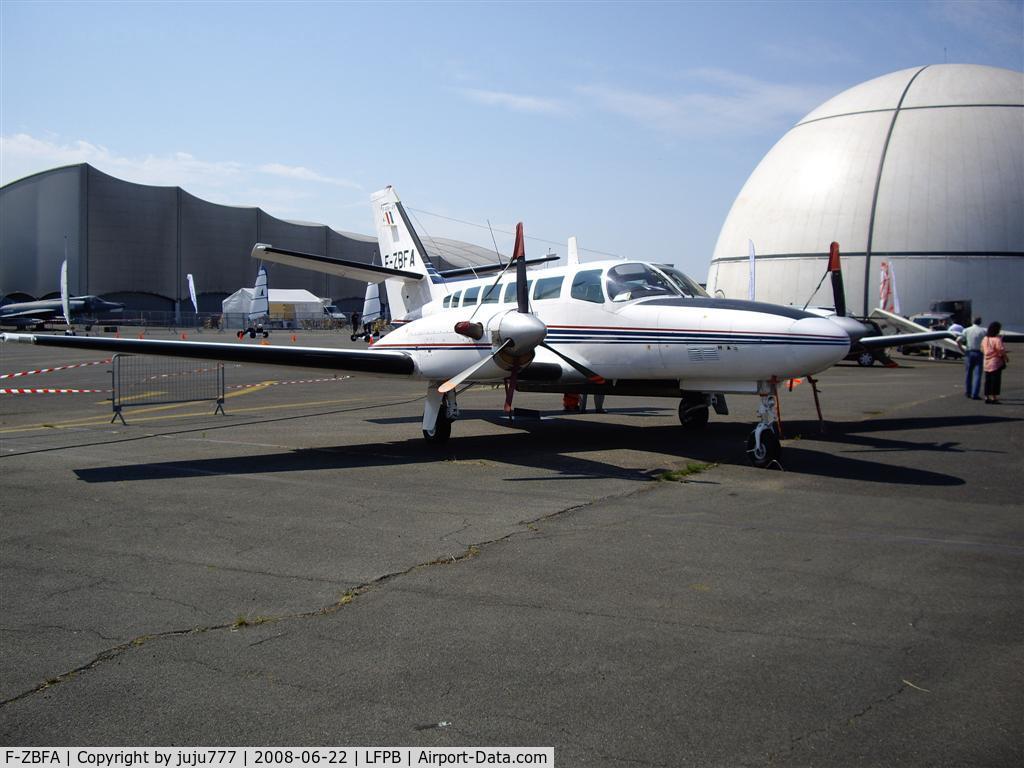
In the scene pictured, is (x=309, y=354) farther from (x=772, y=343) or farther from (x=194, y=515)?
(x=772, y=343)

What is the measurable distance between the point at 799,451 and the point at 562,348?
368cm

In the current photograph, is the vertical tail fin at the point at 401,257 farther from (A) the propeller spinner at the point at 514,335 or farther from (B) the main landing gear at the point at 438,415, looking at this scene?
(A) the propeller spinner at the point at 514,335

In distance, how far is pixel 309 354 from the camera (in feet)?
39.5

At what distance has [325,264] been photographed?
46.2 ft

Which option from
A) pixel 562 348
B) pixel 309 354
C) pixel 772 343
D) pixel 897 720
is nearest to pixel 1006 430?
pixel 772 343

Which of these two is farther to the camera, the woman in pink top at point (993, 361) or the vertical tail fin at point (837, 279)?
the woman in pink top at point (993, 361)

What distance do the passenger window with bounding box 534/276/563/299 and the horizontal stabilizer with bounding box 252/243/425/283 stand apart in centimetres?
281

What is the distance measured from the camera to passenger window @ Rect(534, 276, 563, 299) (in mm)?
12891

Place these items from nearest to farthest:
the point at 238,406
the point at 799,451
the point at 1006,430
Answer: the point at 799,451
the point at 1006,430
the point at 238,406

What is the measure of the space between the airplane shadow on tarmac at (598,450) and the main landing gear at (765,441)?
0.98 ft

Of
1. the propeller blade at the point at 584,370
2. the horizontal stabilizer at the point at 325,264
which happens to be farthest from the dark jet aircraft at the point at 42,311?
the propeller blade at the point at 584,370

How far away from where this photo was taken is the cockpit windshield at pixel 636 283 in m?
12.0

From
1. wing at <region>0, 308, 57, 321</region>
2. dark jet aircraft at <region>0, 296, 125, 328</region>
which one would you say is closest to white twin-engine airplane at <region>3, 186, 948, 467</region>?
wing at <region>0, 308, 57, 321</region>

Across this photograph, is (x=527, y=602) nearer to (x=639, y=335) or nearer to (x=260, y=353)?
(x=639, y=335)
